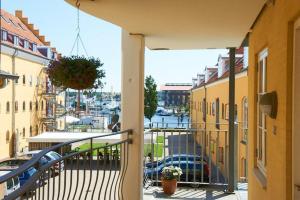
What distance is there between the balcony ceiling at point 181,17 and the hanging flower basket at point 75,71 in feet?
1.69

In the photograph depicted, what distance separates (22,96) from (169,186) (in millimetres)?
22658

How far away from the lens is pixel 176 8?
3402 mm

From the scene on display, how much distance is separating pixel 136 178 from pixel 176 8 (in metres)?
2.08

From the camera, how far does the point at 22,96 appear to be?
26.4 m

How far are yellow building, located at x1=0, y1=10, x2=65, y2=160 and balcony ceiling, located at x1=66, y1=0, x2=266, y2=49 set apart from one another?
58.4ft

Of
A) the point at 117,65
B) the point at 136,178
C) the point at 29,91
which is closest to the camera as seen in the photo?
the point at 136,178

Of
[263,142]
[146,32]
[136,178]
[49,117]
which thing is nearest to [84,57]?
[146,32]

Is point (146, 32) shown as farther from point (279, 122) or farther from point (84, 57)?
point (279, 122)

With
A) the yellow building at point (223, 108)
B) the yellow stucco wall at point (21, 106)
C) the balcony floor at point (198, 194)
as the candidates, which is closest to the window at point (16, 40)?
the yellow stucco wall at point (21, 106)

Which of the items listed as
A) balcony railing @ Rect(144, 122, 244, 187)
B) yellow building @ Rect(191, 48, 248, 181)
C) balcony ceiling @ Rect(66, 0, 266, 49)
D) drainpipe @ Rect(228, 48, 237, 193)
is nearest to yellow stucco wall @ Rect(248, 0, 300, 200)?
balcony ceiling @ Rect(66, 0, 266, 49)

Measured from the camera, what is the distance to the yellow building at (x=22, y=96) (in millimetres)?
23688

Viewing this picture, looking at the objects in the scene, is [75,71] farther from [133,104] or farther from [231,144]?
[231,144]

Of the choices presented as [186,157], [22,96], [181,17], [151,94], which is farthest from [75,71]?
[22,96]

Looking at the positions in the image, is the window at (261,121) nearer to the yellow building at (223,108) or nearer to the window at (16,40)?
the yellow building at (223,108)
